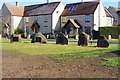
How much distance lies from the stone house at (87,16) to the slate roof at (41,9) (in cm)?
332

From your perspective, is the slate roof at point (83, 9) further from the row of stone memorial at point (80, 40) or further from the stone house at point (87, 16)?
the row of stone memorial at point (80, 40)

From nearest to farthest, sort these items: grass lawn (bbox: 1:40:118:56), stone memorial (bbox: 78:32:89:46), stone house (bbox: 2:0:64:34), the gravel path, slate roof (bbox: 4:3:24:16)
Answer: the gravel path < grass lawn (bbox: 1:40:118:56) < stone memorial (bbox: 78:32:89:46) < stone house (bbox: 2:0:64:34) < slate roof (bbox: 4:3:24:16)

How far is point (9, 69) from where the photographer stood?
12609 mm

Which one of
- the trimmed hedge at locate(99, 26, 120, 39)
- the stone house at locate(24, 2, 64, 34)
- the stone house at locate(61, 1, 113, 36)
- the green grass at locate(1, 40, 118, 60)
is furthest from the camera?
the stone house at locate(24, 2, 64, 34)

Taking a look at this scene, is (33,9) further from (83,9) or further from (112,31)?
(112,31)

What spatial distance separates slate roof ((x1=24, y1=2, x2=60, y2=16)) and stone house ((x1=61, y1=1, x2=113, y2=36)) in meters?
3.32

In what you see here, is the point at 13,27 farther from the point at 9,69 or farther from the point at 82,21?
the point at 9,69

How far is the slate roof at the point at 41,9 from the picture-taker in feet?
222

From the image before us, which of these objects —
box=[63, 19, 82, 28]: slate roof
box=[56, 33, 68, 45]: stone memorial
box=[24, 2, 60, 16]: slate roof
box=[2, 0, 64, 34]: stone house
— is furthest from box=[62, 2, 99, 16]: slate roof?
box=[56, 33, 68, 45]: stone memorial

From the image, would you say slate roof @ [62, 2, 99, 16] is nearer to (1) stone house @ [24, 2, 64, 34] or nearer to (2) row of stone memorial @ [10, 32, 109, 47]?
(1) stone house @ [24, 2, 64, 34]

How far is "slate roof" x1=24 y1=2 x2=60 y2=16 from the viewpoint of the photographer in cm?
6762

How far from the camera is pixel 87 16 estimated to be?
61.7 metres

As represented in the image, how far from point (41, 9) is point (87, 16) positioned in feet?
47.2

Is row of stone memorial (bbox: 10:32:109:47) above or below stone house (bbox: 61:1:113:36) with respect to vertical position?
below
